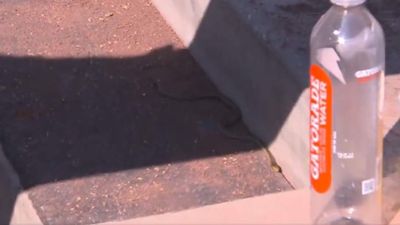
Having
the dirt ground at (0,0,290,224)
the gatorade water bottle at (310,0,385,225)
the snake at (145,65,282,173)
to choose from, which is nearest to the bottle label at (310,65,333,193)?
the gatorade water bottle at (310,0,385,225)

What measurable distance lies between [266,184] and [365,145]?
5.75 ft

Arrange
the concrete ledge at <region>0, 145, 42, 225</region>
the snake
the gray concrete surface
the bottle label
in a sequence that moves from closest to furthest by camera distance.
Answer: the bottle label < the gray concrete surface < the concrete ledge at <region>0, 145, 42, 225</region> < the snake

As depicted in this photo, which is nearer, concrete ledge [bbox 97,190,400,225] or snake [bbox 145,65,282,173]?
concrete ledge [bbox 97,190,400,225]

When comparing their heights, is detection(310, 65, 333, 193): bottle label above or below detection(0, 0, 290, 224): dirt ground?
above

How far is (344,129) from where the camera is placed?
3.26 metres

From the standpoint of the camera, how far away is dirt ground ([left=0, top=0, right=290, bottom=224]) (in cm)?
497

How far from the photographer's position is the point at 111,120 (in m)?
5.70

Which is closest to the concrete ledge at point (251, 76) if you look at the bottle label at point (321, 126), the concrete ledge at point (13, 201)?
the concrete ledge at point (13, 201)

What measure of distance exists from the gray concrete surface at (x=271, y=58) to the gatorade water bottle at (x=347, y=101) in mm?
1299

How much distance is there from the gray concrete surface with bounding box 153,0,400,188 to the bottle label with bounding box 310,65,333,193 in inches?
51.9

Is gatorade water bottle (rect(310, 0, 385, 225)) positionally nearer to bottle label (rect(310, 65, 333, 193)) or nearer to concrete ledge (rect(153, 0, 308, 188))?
bottle label (rect(310, 65, 333, 193))

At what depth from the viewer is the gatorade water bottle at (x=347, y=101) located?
3209mm

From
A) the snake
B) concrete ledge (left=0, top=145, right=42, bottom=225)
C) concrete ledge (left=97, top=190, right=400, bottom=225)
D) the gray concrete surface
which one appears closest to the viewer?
concrete ledge (left=97, top=190, right=400, bottom=225)

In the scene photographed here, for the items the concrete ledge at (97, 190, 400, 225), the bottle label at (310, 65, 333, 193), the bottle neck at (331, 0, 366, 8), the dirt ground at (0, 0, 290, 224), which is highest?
the bottle neck at (331, 0, 366, 8)
